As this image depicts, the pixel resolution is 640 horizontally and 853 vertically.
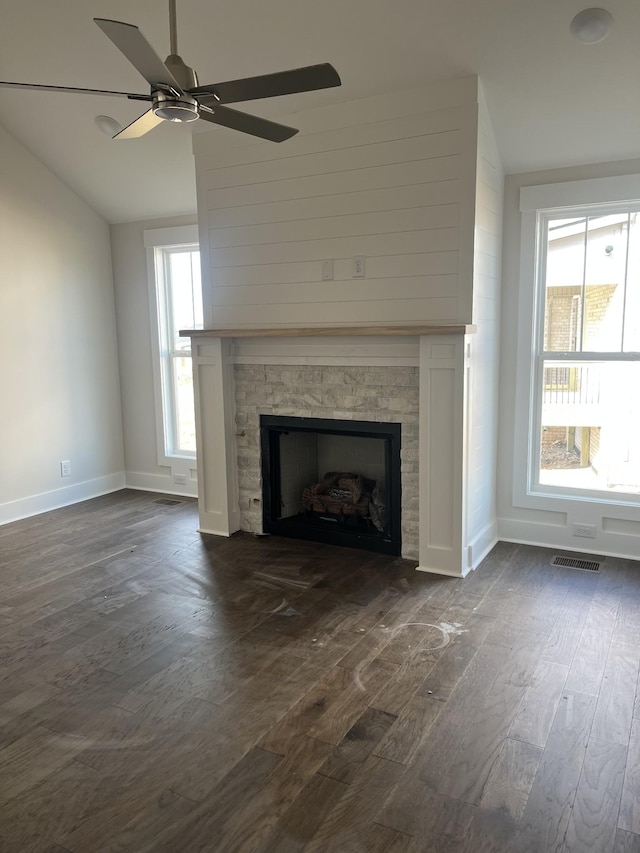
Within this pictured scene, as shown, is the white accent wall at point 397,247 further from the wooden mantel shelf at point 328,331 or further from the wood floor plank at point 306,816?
the wood floor plank at point 306,816

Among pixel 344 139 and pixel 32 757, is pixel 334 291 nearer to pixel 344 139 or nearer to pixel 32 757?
pixel 344 139

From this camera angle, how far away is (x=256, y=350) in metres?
4.33

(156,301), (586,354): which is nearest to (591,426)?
(586,354)

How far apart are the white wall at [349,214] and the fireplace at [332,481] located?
2.33 ft

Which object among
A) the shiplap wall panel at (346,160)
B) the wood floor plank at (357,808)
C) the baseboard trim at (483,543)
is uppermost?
the shiplap wall panel at (346,160)

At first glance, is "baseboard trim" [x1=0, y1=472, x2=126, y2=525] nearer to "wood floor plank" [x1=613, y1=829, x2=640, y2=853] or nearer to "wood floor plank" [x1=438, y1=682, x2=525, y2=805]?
"wood floor plank" [x1=438, y1=682, x2=525, y2=805]

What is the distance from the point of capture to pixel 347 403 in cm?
405

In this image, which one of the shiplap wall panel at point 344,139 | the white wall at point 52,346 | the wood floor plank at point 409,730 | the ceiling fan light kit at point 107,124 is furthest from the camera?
the white wall at point 52,346

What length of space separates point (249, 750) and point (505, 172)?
3.51 metres

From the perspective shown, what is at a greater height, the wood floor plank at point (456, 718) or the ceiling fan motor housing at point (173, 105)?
the ceiling fan motor housing at point (173, 105)

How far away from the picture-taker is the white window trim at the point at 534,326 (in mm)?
3773

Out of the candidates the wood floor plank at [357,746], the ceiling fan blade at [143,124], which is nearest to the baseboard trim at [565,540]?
the wood floor plank at [357,746]

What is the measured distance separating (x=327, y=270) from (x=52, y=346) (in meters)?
2.60

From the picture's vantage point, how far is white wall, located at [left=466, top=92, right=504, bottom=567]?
3.57m
